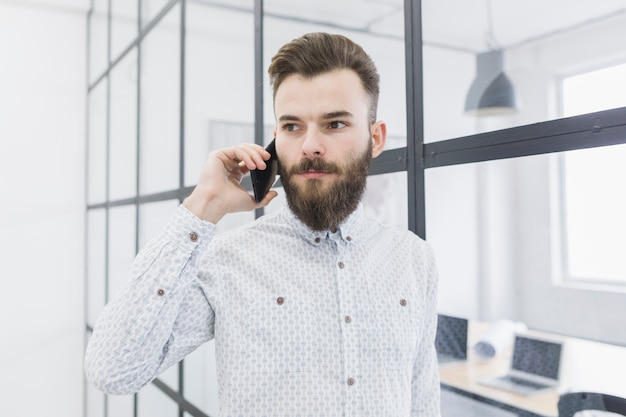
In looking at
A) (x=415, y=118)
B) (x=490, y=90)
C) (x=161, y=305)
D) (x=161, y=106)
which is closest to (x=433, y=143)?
(x=415, y=118)

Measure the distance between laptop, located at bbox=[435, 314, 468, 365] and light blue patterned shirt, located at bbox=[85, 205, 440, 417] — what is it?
0.20 ft

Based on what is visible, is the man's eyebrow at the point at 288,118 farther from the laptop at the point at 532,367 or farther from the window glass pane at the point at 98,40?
the window glass pane at the point at 98,40

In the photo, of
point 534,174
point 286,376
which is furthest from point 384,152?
point 286,376

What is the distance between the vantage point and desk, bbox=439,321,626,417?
0.77 m

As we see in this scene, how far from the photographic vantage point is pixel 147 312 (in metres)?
0.87

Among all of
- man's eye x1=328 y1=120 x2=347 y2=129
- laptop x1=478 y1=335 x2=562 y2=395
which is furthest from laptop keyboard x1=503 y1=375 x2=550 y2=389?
man's eye x1=328 y1=120 x2=347 y2=129

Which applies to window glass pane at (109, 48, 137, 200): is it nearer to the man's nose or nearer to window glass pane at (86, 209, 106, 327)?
window glass pane at (86, 209, 106, 327)

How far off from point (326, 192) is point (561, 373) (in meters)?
0.50

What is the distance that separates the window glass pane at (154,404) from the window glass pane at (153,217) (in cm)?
75

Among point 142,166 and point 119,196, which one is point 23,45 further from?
point 142,166

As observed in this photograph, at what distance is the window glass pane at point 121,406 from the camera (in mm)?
2996

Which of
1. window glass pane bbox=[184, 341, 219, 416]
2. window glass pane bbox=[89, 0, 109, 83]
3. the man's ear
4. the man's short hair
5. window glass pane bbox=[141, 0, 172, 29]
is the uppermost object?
window glass pane bbox=[89, 0, 109, 83]

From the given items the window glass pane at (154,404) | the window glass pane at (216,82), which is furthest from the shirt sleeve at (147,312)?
the window glass pane at (154,404)

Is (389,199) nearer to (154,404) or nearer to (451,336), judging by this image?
(451,336)
